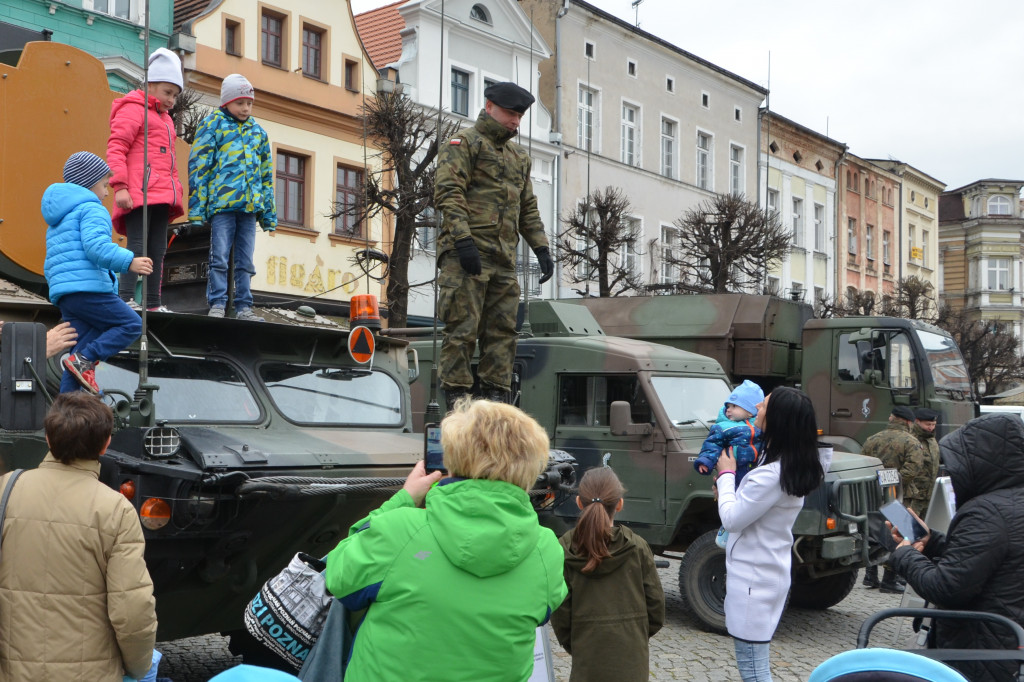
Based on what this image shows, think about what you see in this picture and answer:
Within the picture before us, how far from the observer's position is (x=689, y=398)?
9.48 metres

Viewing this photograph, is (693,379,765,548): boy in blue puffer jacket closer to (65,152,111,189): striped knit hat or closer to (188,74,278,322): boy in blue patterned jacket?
(188,74,278,322): boy in blue patterned jacket

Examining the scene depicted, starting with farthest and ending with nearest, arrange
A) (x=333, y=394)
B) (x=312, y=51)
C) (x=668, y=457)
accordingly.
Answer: (x=312, y=51) < (x=668, y=457) < (x=333, y=394)

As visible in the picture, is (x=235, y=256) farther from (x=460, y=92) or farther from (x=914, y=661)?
(x=460, y=92)

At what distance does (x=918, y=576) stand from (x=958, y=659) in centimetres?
36

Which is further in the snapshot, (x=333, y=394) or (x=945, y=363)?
(x=945, y=363)

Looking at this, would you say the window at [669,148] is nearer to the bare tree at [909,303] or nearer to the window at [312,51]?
the bare tree at [909,303]

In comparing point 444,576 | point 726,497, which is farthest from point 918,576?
point 444,576

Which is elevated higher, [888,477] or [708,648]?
[888,477]

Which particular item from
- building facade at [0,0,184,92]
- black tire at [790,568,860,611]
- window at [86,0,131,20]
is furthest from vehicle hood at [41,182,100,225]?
window at [86,0,131,20]

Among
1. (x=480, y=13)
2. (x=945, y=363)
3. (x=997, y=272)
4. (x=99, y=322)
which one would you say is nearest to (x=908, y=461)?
(x=945, y=363)

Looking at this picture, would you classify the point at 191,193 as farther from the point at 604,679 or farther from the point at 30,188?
the point at 604,679

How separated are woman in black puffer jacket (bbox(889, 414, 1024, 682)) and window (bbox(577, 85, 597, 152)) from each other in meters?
24.4

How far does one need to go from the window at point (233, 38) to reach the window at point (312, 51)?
1.49 metres

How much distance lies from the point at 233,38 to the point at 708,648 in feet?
50.1
